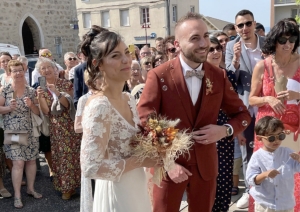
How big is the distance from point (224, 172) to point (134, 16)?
32324 mm

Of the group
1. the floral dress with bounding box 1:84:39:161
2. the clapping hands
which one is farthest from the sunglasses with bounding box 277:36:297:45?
the floral dress with bounding box 1:84:39:161

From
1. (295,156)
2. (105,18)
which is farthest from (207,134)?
(105,18)

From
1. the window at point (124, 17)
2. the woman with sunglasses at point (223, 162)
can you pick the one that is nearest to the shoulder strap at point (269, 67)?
the woman with sunglasses at point (223, 162)

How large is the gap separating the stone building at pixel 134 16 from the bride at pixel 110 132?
100.0ft

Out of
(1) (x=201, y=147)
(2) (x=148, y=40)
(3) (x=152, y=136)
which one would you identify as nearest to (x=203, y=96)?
(1) (x=201, y=147)

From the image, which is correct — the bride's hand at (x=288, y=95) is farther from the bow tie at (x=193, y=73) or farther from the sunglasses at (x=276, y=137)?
the bow tie at (x=193, y=73)

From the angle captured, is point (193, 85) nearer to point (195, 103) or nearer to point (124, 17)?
point (195, 103)

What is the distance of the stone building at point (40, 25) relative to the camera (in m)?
15.6

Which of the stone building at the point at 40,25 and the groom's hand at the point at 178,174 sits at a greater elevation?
Result: the stone building at the point at 40,25

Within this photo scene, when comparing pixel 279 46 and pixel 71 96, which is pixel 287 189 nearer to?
pixel 279 46

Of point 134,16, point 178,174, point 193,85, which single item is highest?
point 134,16

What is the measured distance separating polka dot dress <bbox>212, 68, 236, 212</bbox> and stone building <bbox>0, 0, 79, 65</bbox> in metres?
14.3

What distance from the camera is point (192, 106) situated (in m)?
2.44

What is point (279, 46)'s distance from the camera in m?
3.22
